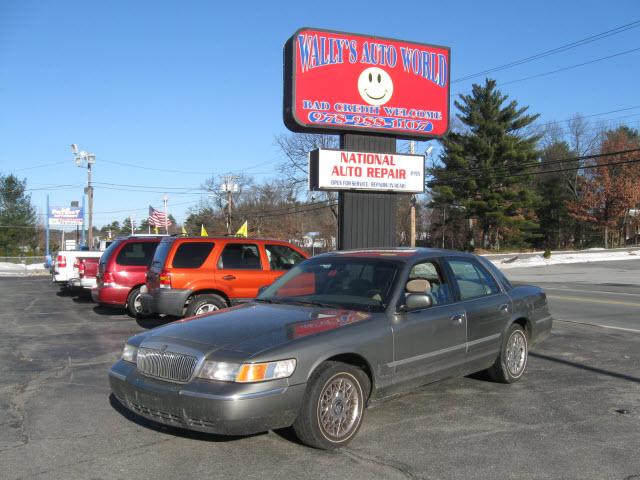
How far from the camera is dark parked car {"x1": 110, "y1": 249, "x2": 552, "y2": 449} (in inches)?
162

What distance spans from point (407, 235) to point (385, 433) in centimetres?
6287

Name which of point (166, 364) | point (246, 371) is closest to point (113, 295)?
point (166, 364)

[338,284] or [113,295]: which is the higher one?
[338,284]

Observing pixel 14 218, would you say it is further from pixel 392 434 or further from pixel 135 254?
pixel 392 434

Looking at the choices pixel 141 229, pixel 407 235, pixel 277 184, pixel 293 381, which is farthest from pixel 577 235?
pixel 141 229

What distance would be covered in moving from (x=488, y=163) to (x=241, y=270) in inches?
1763

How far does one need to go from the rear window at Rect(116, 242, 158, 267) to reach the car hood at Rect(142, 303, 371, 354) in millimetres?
7824

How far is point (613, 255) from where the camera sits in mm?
42156

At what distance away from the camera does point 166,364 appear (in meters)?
4.39

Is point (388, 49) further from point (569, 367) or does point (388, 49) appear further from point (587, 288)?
point (587, 288)

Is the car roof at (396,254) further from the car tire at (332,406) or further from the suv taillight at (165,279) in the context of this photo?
the suv taillight at (165,279)

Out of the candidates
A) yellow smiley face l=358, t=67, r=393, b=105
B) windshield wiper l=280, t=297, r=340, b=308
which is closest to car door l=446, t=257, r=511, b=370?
windshield wiper l=280, t=297, r=340, b=308

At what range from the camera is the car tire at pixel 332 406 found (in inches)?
170

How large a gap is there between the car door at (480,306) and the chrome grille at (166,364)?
286cm
